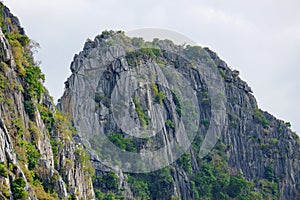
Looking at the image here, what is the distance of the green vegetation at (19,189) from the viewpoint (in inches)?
1527

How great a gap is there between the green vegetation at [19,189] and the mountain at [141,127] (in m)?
3.18

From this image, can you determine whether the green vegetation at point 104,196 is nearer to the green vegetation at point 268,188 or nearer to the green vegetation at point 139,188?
the green vegetation at point 139,188

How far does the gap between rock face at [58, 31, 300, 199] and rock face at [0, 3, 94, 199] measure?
1061cm

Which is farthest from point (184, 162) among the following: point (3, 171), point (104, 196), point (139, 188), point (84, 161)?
point (3, 171)

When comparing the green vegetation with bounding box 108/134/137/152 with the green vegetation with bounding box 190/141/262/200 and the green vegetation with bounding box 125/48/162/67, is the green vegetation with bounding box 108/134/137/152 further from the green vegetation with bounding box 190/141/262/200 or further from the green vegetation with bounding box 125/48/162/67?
the green vegetation with bounding box 125/48/162/67

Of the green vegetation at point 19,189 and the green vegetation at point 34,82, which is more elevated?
the green vegetation at point 34,82

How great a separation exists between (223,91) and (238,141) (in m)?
7.37

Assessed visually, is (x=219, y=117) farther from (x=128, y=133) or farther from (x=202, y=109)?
(x=128, y=133)

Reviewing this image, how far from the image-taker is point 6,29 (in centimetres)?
5669

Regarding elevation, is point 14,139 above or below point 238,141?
below

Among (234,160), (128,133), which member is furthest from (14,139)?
(234,160)

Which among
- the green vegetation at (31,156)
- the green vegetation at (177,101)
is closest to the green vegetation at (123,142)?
the green vegetation at (177,101)

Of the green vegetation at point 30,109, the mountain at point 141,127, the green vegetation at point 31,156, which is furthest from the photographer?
the mountain at point 141,127

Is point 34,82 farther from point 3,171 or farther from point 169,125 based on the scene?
point 169,125
